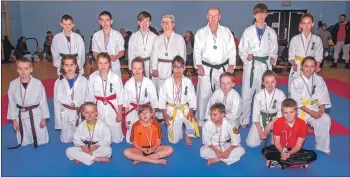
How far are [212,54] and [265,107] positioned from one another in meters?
1.07

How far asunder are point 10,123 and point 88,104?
7.03 feet

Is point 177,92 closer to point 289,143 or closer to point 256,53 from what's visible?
point 256,53

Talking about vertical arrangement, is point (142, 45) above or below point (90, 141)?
above

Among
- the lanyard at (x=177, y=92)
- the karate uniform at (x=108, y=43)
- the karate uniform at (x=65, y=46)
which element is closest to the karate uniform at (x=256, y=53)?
the lanyard at (x=177, y=92)

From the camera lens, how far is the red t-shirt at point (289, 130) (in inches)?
149

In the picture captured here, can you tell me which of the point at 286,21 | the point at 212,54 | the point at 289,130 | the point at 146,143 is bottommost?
the point at 146,143

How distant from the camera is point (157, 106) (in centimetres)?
475

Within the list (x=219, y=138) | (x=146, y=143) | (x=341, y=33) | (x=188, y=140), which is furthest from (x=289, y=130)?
(x=341, y=33)

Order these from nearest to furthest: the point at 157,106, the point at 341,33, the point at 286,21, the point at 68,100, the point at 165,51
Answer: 1. the point at 68,100
2. the point at 157,106
3. the point at 165,51
4. the point at 341,33
5. the point at 286,21

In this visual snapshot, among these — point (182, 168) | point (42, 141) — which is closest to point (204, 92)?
point (182, 168)

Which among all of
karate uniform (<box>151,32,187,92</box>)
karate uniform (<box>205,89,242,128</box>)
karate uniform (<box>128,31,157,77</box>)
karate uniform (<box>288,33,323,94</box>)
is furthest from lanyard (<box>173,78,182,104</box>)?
karate uniform (<box>288,33,323,94</box>)

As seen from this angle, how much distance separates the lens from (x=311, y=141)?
4.60 m

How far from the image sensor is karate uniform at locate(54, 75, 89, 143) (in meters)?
4.49

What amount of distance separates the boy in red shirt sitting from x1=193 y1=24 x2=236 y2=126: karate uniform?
1.34 metres
